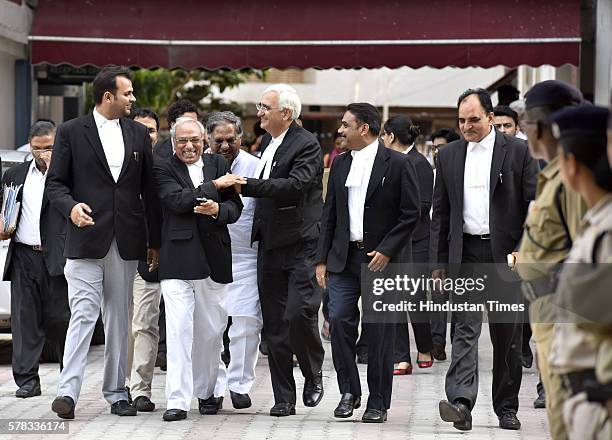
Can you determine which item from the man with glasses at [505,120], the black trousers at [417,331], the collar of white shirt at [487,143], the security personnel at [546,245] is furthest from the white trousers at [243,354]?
the security personnel at [546,245]

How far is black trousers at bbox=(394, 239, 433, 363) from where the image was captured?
38.2 ft

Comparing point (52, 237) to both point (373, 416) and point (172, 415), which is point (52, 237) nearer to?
point (172, 415)

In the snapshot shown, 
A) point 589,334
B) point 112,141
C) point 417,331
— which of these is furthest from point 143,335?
point 589,334

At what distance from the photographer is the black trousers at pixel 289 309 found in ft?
29.8

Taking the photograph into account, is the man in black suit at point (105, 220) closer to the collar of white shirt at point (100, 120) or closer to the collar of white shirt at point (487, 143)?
the collar of white shirt at point (100, 120)

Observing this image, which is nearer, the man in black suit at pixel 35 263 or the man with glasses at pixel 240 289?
the man with glasses at pixel 240 289

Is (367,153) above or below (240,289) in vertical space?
above

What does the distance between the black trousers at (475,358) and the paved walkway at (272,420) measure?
0.73ft

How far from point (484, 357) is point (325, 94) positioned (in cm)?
3109

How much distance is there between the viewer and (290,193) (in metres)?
8.91

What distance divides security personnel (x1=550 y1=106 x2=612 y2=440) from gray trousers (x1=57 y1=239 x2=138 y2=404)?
4523 mm

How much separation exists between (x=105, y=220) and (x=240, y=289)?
121cm

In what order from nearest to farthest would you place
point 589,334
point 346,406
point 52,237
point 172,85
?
point 589,334 < point 346,406 < point 52,237 < point 172,85

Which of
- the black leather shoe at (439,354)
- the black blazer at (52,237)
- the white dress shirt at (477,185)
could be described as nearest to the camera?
the white dress shirt at (477,185)
